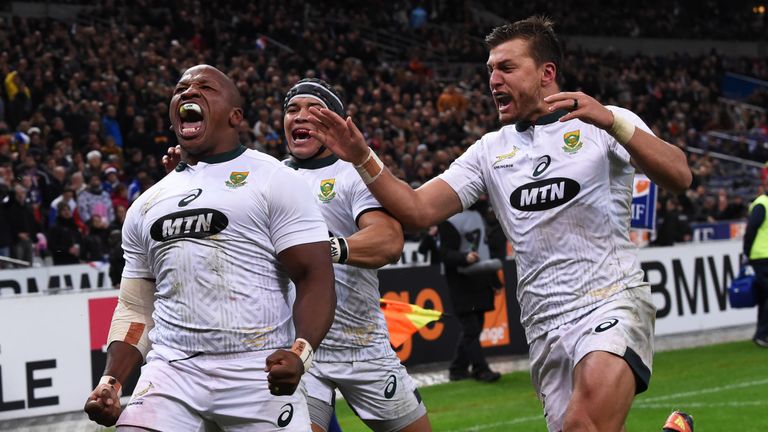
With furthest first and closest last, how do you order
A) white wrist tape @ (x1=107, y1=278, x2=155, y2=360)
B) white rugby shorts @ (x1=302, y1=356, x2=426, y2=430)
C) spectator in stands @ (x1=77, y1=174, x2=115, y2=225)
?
spectator in stands @ (x1=77, y1=174, x2=115, y2=225)
white rugby shorts @ (x1=302, y1=356, x2=426, y2=430)
white wrist tape @ (x1=107, y1=278, x2=155, y2=360)

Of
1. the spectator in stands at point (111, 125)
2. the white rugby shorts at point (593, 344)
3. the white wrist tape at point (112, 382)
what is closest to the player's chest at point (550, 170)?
the white rugby shorts at point (593, 344)

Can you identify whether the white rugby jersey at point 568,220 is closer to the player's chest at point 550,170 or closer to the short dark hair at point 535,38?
the player's chest at point 550,170

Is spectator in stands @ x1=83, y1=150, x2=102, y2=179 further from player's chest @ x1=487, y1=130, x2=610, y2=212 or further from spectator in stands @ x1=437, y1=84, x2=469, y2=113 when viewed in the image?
player's chest @ x1=487, y1=130, x2=610, y2=212

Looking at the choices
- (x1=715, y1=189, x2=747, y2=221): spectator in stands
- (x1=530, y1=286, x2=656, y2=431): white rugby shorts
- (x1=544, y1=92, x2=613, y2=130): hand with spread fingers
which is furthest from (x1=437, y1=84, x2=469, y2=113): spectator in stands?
(x1=544, y1=92, x2=613, y2=130): hand with spread fingers

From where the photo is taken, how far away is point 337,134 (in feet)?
16.9

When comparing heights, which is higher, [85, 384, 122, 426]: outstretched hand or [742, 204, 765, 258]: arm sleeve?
[85, 384, 122, 426]: outstretched hand

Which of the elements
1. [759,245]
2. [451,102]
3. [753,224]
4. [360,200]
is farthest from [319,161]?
[451,102]

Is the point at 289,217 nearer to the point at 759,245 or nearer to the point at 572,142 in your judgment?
the point at 572,142

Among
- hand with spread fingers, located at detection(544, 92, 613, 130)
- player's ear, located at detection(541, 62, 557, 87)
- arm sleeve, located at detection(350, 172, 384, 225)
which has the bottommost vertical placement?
arm sleeve, located at detection(350, 172, 384, 225)

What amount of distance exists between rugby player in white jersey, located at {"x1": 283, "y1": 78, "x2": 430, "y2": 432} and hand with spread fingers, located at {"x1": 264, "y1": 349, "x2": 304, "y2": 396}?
5.57ft

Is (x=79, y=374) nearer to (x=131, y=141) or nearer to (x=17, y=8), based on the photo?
(x=131, y=141)

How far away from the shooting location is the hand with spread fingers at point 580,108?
4.91 metres

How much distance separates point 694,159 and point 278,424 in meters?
29.8

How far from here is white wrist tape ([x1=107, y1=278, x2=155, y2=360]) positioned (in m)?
5.01
